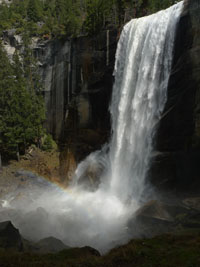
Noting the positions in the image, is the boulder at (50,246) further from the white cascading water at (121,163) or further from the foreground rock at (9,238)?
the white cascading water at (121,163)

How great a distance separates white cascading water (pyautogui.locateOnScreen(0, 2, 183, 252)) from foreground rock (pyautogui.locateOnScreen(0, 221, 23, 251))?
4.04 meters

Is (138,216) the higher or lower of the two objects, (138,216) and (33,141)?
the higher

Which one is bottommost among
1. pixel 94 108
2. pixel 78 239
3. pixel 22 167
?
pixel 22 167

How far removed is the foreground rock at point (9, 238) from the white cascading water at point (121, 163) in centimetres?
404

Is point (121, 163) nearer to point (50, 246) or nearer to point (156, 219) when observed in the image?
point (156, 219)

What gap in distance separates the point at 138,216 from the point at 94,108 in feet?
57.5

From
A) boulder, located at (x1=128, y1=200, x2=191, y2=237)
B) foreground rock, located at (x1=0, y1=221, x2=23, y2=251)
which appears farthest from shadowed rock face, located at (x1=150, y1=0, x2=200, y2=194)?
foreground rock, located at (x1=0, y1=221, x2=23, y2=251)

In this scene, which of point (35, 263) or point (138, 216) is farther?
point (138, 216)

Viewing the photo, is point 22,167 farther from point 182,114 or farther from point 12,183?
point 182,114

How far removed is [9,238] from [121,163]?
1445cm

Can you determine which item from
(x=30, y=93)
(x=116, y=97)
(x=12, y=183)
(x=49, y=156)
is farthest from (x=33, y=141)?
(x=116, y=97)

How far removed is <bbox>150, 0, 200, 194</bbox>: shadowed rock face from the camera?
1788 centimetres

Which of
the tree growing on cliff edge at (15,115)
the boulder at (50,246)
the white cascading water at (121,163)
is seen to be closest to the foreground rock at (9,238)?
the boulder at (50,246)

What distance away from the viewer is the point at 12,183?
26.0 meters
